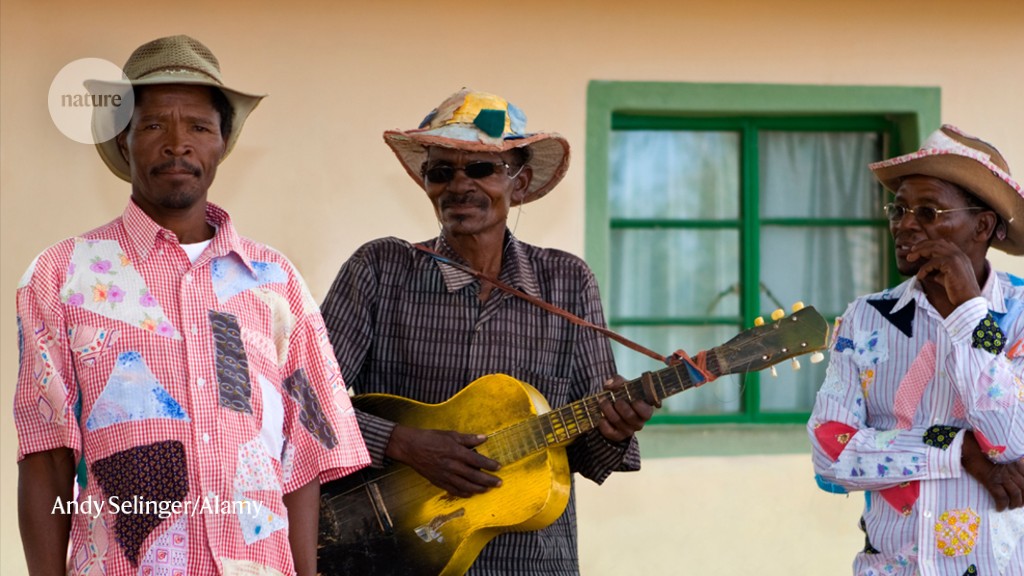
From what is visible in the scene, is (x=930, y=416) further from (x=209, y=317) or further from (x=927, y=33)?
(x=927, y=33)

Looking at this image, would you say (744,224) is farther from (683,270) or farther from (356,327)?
(356,327)

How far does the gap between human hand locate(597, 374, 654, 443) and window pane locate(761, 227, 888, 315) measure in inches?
105

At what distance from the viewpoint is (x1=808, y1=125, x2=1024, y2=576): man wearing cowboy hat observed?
3.55m

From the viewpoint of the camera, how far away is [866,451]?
145 inches

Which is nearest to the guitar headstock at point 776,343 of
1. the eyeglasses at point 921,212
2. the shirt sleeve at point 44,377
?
the eyeglasses at point 921,212

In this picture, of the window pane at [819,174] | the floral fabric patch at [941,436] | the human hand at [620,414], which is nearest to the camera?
the floral fabric patch at [941,436]

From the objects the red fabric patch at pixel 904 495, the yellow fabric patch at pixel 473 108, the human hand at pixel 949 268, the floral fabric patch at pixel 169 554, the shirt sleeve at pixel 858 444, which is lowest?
the red fabric patch at pixel 904 495

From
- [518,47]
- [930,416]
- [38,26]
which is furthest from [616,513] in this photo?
[38,26]

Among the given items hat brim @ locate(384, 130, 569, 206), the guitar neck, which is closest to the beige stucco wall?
hat brim @ locate(384, 130, 569, 206)

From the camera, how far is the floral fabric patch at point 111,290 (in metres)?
2.88

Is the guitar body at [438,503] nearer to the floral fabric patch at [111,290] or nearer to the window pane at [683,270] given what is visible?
the floral fabric patch at [111,290]

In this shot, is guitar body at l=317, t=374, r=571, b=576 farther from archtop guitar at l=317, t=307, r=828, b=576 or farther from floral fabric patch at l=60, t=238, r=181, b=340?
floral fabric patch at l=60, t=238, r=181, b=340

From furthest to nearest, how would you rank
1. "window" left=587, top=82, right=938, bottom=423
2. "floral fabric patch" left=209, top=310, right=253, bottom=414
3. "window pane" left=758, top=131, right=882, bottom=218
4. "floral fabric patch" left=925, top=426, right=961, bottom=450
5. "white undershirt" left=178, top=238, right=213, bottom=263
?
"window pane" left=758, top=131, right=882, bottom=218
"window" left=587, top=82, right=938, bottom=423
"floral fabric patch" left=925, top=426, right=961, bottom=450
"white undershirt" left=178, top=238, right=213, bottom=263
"floral fabric patch" left=209, top=310, right=253, bottom=414

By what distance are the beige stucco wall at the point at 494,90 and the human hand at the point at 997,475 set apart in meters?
2.46
